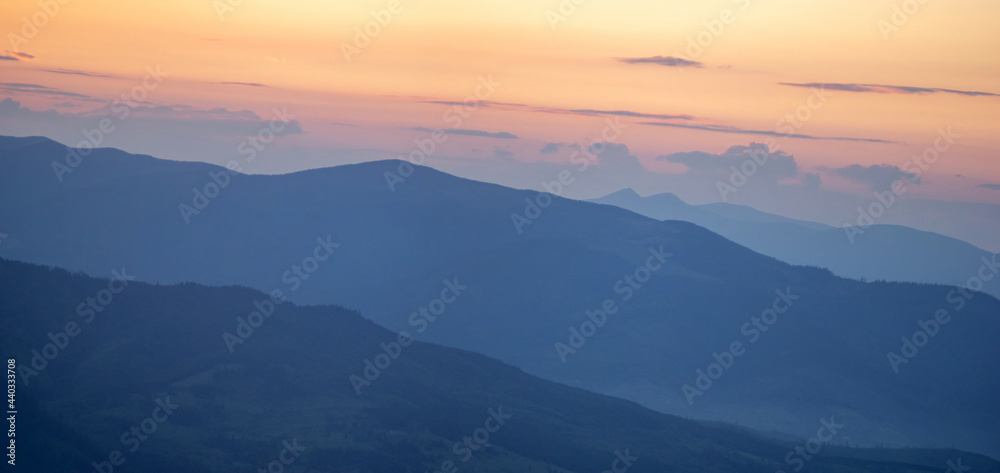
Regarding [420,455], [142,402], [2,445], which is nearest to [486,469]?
[420,455]

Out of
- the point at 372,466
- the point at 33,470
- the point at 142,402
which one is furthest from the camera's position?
the point at 142,402

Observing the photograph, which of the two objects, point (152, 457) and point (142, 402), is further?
point (142, 402)

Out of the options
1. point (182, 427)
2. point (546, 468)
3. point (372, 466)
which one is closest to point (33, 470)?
point (182, 427)

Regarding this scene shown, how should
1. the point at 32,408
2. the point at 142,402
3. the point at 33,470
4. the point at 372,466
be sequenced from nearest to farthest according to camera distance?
1. the point at 33,470
2. the point at 32,408
3. the point at 372,466
4. the point at 142,402

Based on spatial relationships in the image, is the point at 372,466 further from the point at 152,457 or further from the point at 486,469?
the point at 152,457

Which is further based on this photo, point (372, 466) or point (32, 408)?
point (372, 466)

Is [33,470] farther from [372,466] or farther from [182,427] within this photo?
[372,466]

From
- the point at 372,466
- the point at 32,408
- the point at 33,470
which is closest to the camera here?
the point at 33,470

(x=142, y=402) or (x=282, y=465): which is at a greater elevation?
(x=142, y=402)

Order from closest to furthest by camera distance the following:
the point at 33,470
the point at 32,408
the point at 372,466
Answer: the point at 33,470 < the point at 32,408 < the point at 372,466
